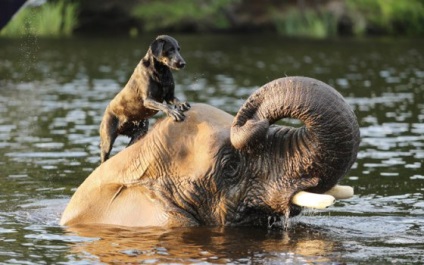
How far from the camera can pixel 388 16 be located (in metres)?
50.0

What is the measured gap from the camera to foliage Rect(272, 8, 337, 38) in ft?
164

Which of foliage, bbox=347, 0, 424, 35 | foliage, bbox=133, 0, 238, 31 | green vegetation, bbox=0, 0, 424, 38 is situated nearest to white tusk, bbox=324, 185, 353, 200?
green vegetation, bbox=0, 0, 424, 38

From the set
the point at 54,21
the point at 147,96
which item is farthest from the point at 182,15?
the point at 147,96

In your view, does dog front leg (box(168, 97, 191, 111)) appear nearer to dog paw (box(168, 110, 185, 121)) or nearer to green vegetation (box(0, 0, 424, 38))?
dog paw (box(168, 110, 185, 121))

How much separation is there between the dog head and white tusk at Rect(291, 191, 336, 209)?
1.70 m

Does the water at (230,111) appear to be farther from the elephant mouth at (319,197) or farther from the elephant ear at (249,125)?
the elephant ear at (249,125)

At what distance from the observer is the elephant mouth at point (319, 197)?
10.2 metres

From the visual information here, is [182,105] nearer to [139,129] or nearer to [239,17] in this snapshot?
[139,129]

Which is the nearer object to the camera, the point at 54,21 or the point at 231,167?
the point at 231,167

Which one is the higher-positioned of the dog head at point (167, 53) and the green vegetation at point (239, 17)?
the green vegetation at point (239, 17)

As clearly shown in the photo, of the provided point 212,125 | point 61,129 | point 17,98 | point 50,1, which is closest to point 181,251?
point 212,125

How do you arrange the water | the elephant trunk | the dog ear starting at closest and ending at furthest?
1. the elephant trunk
2. the water
3. the dog ear

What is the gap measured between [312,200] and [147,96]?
202 cm

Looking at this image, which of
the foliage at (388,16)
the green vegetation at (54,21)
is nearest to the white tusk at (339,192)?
the green vegetation at (54,21)
